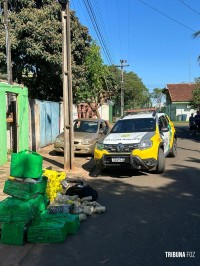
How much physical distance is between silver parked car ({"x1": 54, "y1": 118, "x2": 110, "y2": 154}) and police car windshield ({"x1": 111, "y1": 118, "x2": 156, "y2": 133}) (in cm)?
248

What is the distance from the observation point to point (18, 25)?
1784cm

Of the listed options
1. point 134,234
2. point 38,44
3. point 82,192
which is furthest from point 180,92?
point 134,234

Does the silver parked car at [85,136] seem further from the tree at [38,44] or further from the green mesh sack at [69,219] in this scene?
the green mesh sack at [69,219]

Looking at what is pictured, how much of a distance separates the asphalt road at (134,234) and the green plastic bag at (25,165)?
41.5 inches

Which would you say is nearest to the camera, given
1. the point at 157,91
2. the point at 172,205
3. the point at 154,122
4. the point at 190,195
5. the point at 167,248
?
the point at 167,248

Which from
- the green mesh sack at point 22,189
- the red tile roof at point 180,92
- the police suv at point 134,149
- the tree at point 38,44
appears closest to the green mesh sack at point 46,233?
the green mesh sack at point 22,189

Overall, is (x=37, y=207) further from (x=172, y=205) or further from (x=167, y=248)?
(x=172, y=205)

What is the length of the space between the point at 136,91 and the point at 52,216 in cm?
7266

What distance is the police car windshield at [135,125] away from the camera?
36.0ft

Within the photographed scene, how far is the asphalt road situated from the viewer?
4406 mm

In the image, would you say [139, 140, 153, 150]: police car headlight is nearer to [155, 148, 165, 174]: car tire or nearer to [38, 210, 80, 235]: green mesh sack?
[155, 148, 165, 174]: car tire

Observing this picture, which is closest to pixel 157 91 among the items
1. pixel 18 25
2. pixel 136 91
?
pixel 136 91

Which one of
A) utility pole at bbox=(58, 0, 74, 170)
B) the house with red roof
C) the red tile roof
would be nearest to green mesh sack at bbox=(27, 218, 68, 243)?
utility pole at bbox=(58, 0, 74, 170)

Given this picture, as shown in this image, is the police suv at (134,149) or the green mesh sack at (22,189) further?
the police suv at (134,149)
